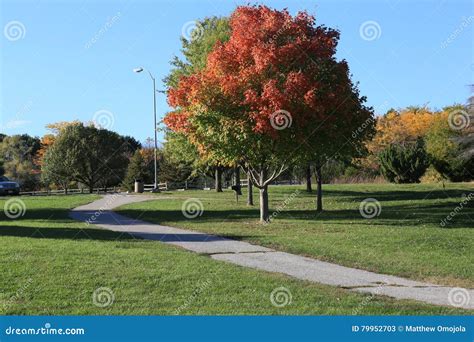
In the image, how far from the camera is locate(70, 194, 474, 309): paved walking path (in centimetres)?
863

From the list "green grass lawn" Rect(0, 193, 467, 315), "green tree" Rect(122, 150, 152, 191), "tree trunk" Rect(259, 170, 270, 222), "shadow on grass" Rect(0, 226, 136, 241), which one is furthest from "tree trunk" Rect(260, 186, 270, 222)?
"green tree" Rect(122, 150, 152, 191)

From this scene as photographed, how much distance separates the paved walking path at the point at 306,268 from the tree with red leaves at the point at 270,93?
365 cm

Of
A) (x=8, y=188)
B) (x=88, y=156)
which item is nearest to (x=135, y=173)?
(x=88, y=156)

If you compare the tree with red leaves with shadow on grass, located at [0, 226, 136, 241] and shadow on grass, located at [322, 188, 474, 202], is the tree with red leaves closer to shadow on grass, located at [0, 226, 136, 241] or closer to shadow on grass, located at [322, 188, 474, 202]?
shadow on grass, located at [0, 226, 136, 241]

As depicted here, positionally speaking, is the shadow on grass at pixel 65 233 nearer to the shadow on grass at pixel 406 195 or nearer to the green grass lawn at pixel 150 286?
the green grass lawn at pixel 150 286

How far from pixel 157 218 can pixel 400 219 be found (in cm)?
887

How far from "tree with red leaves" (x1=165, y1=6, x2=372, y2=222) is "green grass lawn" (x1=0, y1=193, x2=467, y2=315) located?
19.2 ft

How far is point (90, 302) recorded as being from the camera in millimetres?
7789

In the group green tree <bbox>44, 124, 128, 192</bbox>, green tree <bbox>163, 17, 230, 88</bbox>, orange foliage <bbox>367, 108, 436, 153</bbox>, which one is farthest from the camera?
orange foliage <bbox>367, 108, 436, 153</bbox>

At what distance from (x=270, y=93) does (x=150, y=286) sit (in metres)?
9.36

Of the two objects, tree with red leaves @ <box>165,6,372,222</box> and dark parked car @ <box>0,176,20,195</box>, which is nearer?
tree with red leaves @ <box>165,6,372,222</box>

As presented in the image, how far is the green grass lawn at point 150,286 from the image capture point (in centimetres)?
750

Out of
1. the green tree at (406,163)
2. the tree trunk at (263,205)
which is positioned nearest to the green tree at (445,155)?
the green tree at (406,163)

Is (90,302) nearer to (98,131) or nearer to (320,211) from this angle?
(320,211)
